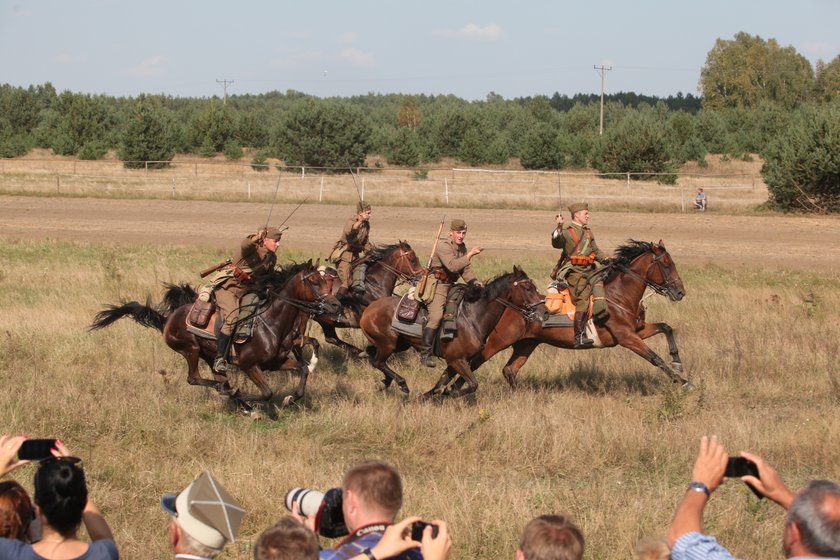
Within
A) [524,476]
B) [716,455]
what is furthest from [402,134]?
[716,455]

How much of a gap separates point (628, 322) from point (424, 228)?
20561 millimetres

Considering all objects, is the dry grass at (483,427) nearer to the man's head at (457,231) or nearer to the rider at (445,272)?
Answer: the rider at (445,272)

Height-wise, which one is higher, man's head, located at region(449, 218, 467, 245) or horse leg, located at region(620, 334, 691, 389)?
man's head, located at region(449, 218, 467, 245)

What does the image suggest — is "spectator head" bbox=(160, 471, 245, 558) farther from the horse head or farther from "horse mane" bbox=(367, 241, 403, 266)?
"horse mane" bbox=(367, 241, 403, 266)

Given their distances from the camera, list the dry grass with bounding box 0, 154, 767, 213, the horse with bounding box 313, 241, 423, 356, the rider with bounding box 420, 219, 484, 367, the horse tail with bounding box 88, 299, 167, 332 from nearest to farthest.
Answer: the rider with bounding box 420, 219, 484, 367 → the horse tail with bounding box 88, 299, 167, 332 → the horse with bounding box 313, 241, 423, 356 → the dry grass with bounding box 0, 154, 767, 213

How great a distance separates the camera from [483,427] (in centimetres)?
1162

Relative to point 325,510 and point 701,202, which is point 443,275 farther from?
point 701,202

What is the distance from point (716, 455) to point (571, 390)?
1001 centimetres

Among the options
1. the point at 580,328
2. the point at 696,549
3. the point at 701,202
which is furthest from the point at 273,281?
the point at 701,202

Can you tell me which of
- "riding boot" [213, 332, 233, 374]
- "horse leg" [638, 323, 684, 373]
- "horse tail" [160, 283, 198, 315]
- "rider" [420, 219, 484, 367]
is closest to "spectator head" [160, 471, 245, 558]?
"riding boot" [213, 332, 233, 374]

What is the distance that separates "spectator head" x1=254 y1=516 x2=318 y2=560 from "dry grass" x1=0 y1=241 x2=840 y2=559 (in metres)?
4.02

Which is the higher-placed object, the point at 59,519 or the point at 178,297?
the point at 59,519

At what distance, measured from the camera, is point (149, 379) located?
46.6 ft

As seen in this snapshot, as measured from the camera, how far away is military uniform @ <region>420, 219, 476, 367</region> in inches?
527
